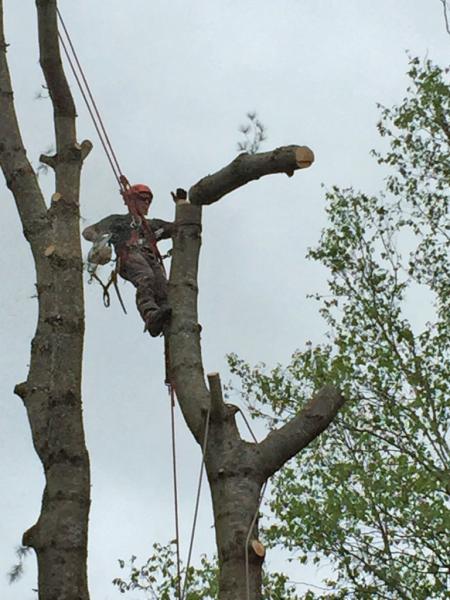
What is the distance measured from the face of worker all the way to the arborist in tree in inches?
5.9

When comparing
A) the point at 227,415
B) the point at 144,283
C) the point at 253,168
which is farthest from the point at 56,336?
the point at 144,283

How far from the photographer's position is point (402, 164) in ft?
43.6

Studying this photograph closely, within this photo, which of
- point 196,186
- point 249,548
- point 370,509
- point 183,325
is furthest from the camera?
point 370,509

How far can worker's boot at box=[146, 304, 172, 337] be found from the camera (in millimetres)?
4684

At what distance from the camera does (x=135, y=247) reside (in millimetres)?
6113

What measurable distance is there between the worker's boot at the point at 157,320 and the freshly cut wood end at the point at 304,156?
0.83 metres

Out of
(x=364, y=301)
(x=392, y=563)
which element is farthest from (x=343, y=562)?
(x=364, y=301)

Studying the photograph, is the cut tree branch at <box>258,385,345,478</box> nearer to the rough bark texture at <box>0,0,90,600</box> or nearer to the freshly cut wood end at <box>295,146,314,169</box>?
the rough bark texture at <box>0,0,90,600</box>

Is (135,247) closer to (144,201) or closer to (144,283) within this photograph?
(144,283)

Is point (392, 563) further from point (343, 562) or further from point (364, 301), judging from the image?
point (364, 301)

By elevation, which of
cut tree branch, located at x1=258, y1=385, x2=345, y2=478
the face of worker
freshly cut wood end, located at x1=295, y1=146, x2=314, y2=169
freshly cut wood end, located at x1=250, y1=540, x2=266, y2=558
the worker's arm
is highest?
the face of worker

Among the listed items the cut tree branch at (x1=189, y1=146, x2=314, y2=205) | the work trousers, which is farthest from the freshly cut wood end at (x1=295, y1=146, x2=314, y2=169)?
the work trousers

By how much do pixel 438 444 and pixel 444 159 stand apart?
3.47 m

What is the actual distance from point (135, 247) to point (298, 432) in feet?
7.70
